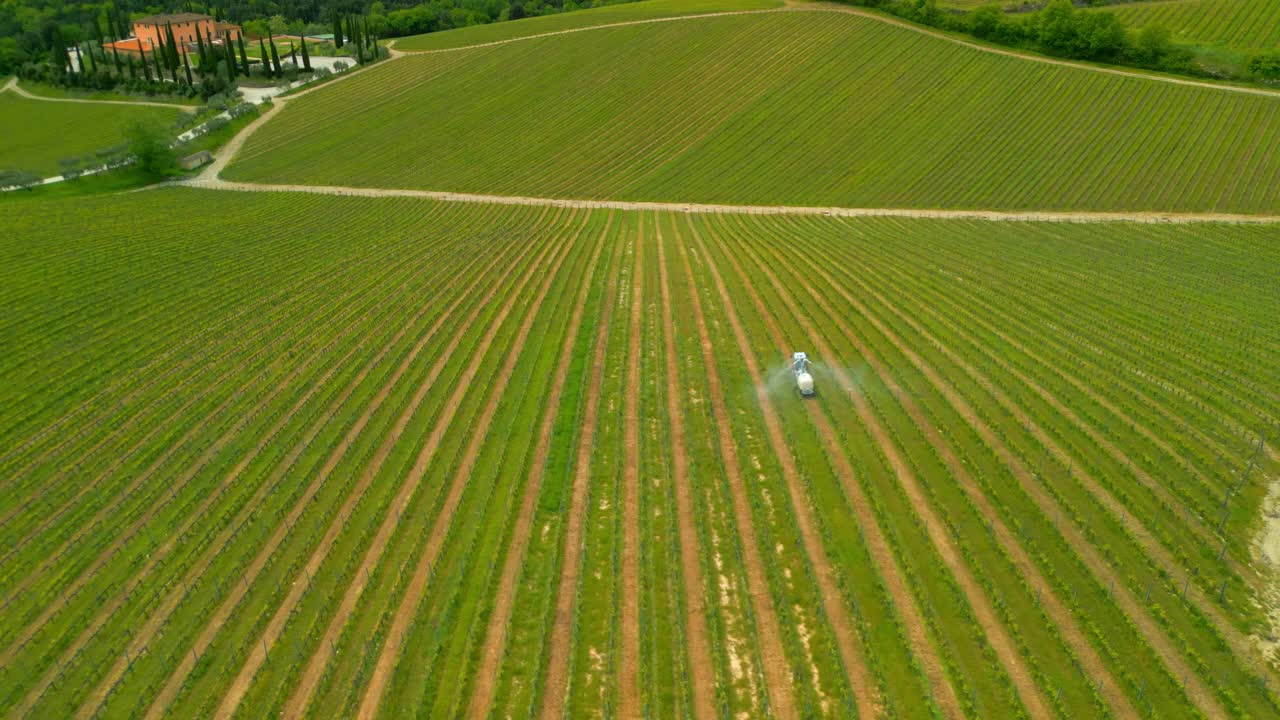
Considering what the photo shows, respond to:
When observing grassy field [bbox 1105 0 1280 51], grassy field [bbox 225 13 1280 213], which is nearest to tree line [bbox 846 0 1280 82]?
grassy field [bbox 1105 0 1280 51]

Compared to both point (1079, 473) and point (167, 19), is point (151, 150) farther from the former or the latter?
point (1079, 473)

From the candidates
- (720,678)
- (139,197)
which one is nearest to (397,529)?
(720,678)

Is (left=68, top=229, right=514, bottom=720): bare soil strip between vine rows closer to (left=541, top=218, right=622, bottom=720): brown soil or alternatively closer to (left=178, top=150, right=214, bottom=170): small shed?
(left=541, top=218, right=622, bottom=720): brown soil

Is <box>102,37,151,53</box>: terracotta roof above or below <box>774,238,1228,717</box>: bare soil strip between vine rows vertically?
above

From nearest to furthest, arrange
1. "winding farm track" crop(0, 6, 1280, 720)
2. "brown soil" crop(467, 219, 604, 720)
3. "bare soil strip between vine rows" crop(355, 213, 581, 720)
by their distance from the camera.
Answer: "brown soil" crop(467, 219, 604, 720) → "winding farm track" crop(0, 6, 1280, 720) → "bare soil strip between vine rows" crop(355, 213, 581, 720)

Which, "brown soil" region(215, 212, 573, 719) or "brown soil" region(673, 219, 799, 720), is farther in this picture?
"brown soil" region(215, 212, 573, 719)

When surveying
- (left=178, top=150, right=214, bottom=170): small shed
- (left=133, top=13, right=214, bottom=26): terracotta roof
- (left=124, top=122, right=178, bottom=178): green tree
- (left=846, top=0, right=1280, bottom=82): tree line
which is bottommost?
(left=178, top=150, right=214, bottom=170): small shed

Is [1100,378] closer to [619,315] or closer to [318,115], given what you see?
[619,315]
